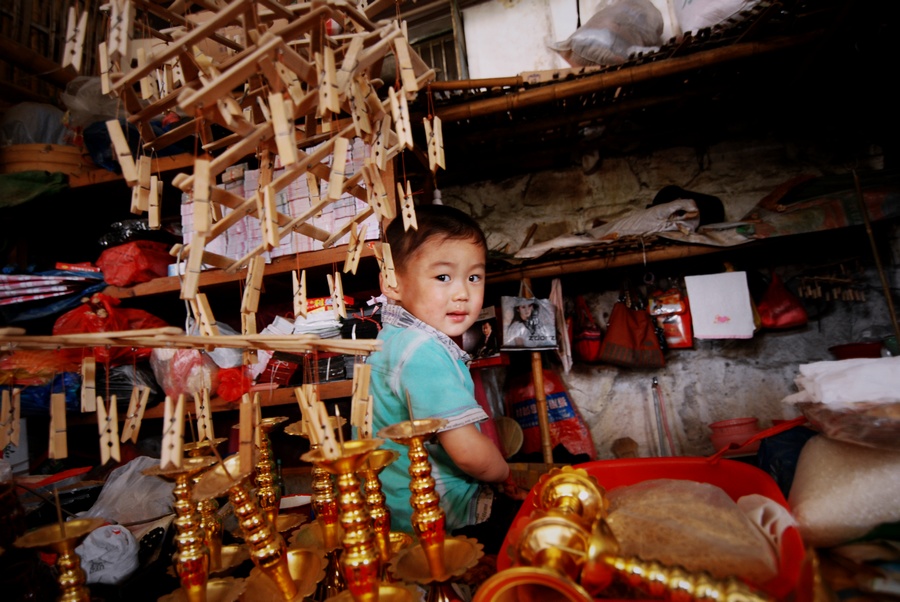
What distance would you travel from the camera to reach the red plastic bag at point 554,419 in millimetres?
2320

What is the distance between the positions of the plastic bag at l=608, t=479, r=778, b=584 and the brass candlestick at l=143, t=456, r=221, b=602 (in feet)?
2.18

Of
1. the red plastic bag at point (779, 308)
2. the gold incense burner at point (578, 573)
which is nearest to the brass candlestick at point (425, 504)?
the gold incense burner at point (578, 573)

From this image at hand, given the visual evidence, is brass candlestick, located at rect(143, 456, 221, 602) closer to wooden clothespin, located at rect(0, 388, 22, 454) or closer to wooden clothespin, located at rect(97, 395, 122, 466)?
wooden clothespin, located at rect(97, 395, 122, 466)

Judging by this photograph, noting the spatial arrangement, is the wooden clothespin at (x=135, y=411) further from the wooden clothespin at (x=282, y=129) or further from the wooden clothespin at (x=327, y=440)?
the wooden clothespin at (x=282, y=129)

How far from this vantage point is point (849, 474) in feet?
2.31

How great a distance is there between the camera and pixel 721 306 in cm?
217

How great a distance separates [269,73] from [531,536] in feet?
2.57

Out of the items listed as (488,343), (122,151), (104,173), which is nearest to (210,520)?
(122,151)

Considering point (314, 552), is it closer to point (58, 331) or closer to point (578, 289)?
point (58, 331)

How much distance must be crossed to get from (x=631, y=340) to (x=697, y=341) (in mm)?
475

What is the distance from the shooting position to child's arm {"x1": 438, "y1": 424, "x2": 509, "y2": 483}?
1134 mm

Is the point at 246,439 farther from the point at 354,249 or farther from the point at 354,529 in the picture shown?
the point at 354,249

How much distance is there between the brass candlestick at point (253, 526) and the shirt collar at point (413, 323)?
775 mm

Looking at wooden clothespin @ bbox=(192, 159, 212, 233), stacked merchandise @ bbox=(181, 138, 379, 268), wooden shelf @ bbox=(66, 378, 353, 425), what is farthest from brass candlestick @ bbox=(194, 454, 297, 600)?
stacked merchandise @ bbox=(181, 138, 379, 268)
